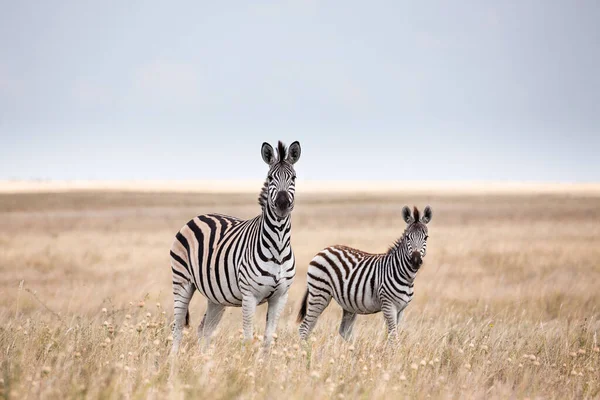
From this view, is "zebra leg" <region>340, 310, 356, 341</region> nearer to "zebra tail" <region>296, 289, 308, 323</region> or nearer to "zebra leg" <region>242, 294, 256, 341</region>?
"zebra tail" <region>296, 289, 308, 323</region>

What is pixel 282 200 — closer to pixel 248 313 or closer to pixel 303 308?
pixel 248 313

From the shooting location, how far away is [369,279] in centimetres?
808

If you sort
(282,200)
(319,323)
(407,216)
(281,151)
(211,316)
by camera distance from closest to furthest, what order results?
(282,200)
(281,151)
(407,216)
(211,316)
(319,323)

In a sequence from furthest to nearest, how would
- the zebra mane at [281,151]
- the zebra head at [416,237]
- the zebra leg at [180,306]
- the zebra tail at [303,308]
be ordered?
the zebra tail at [303,308] → the zebra leg at [180,306] → the zebra head at [416,237] → the zebra mane at [281,151]

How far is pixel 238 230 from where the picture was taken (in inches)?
301

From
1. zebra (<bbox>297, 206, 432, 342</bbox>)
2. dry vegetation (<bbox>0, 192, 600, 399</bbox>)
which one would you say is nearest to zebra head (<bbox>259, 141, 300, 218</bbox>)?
dry vegetation (<bbox>0, 192, 600, 399</bbox>)

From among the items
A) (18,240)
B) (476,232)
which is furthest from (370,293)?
(476,232)

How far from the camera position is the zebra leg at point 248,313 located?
21.9 feet

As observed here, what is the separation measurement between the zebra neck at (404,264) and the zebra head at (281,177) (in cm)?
185

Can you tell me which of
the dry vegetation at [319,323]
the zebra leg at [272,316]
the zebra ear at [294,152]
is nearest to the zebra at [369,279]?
the dry vegetation at [319,323]

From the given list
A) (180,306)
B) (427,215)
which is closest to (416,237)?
(427,215)

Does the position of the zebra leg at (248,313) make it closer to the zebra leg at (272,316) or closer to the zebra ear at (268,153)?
the zebra leg at (272,316)

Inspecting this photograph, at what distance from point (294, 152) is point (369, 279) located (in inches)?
90.3

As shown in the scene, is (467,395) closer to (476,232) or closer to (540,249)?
(540,249)
